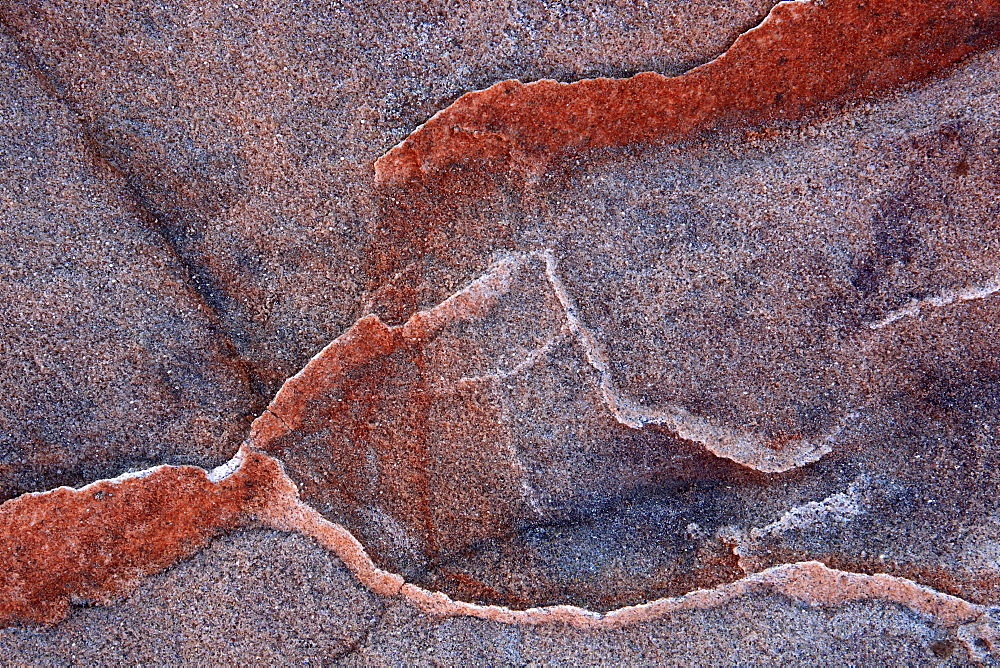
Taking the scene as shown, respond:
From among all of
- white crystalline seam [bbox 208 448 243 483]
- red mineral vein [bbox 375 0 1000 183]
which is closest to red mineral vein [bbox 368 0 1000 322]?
red mineral vein [bbox 375 0 1000 183]

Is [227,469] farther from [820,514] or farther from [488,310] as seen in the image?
[820,514]

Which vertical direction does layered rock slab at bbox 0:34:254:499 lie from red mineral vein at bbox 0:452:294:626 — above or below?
above

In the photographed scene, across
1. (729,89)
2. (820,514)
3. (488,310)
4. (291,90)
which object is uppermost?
(291,90)

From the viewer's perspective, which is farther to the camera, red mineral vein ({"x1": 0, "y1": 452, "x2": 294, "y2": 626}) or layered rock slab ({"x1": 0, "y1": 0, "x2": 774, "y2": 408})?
layered rock slab ({"x1": 0, "y1": 0, "x2": 774, "y2": 408})

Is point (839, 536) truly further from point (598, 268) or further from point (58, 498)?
point (58, 498)

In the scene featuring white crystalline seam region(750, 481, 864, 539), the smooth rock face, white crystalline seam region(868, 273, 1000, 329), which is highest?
the smooth rock face

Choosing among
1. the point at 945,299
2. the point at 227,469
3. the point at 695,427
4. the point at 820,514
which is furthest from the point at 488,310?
the point at 945,299

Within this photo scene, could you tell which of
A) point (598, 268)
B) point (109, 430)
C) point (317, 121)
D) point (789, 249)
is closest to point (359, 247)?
point (317, 121)

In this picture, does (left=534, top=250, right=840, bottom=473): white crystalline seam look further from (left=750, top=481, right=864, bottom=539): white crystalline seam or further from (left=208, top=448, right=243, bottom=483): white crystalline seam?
(left=208, top=448, right=243, bottom=483): white crystalline seam
